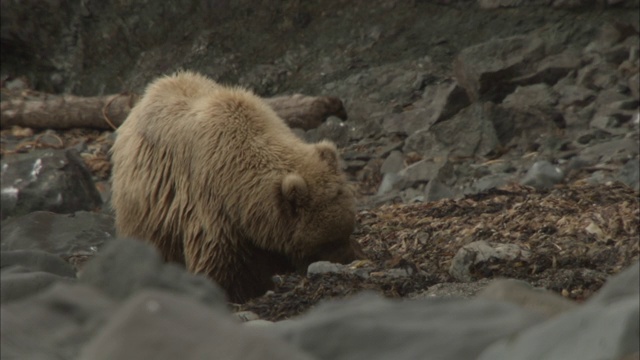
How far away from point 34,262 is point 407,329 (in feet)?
5.02

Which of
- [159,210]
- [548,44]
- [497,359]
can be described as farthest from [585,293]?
[548,44]

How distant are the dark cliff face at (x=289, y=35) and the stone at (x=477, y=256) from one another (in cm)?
801

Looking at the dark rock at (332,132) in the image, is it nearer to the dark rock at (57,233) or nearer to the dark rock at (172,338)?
the dark rock at (57,233)

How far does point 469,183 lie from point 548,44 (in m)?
3.51

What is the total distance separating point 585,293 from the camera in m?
5.32

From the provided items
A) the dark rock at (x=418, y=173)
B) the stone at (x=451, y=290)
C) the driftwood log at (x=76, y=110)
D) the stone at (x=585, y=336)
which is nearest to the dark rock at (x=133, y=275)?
the stone at (x=585, y=336)

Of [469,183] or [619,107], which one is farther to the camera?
[619,107]

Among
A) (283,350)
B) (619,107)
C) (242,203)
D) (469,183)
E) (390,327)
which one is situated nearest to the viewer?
(283,350)

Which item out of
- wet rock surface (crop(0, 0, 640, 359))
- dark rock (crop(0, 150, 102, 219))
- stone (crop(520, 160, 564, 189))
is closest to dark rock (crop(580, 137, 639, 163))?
wet rock surface (crop(0, 0, 640, 359))

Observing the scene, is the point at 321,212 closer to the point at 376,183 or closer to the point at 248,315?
the point at 248,315

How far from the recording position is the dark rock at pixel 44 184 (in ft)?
31.7

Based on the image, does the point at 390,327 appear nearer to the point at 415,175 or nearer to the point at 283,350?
the point at 283,350

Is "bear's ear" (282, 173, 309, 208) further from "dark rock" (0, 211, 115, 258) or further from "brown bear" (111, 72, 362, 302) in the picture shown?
"dark rock" (0, 211, 115, 258)

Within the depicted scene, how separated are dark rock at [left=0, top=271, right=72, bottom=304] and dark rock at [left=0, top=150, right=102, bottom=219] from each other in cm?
721
